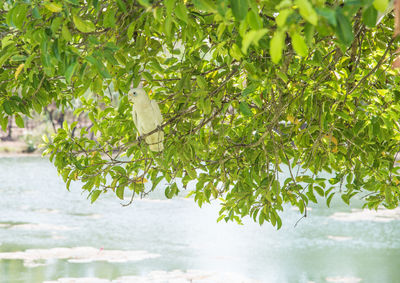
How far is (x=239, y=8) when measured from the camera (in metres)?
0.86

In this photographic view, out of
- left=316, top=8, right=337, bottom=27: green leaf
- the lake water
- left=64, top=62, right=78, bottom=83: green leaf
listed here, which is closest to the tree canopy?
left=64, top=62, right=78, bottom=83: green leaf

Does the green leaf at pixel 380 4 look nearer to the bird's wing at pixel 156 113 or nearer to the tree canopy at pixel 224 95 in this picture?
the tree canopy at pixel 224 95

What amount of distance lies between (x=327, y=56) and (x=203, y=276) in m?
4.23

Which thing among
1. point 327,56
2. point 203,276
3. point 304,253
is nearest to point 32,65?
point 327,56

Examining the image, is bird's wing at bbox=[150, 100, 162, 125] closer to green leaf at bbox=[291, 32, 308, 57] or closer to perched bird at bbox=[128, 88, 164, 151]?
perched bird at bbox=[128, 88, 164, 151]

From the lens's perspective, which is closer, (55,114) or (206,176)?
(206,176)

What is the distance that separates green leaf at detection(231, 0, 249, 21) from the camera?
0.86m

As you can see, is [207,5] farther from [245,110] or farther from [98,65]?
[245,110]

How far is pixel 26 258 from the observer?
639 centimetres

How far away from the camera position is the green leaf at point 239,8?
86 centimetres

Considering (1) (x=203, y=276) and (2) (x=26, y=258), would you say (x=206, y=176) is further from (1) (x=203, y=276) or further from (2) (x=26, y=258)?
(2) (x=26, y=258)

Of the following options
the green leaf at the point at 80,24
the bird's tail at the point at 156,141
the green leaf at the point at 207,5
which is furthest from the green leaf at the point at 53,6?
the bird's tail at the point at 156,141

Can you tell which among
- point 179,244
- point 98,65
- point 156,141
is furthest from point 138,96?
point 179,244

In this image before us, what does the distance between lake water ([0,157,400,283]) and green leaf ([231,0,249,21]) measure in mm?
5187
